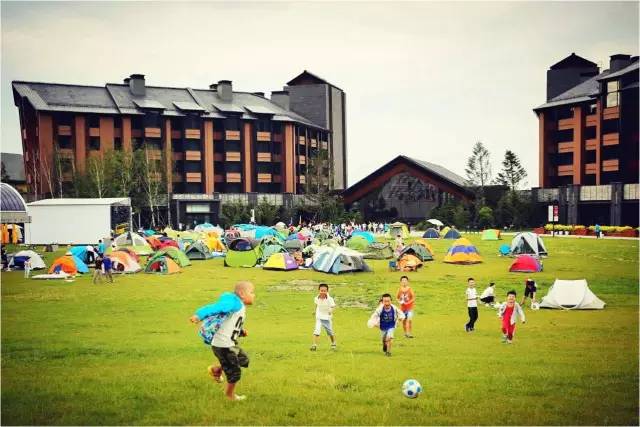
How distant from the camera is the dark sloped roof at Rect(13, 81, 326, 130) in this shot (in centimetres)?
7200

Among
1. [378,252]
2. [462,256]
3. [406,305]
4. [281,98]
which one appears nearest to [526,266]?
[462,256]

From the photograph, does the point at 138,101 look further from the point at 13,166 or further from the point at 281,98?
the point at 13,166

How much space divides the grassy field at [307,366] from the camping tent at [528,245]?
16099mm

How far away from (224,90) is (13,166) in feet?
173

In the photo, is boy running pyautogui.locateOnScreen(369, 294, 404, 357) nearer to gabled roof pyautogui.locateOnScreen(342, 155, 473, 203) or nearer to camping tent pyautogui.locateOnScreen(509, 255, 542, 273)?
camping tent pyautogui.locateOnScreen(509, 255, 542, 273)

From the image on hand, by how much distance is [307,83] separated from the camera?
306 feet

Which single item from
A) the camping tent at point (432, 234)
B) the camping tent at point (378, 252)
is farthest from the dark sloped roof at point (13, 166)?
the camping tent at point (378, 252)

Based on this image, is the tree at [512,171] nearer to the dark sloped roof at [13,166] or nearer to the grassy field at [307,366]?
the grassy field at [307,366]

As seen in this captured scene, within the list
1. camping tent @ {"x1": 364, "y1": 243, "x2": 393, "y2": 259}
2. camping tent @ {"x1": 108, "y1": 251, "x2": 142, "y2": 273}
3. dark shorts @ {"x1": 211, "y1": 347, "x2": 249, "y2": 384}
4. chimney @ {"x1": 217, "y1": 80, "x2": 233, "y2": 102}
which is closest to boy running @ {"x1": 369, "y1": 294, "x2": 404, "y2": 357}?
dark shorts @ {"x1": 211, "y1": 347, "x2": 249, "y2": 384}

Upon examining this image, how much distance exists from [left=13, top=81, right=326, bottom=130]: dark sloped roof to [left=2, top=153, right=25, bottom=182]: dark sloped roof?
37.1 m

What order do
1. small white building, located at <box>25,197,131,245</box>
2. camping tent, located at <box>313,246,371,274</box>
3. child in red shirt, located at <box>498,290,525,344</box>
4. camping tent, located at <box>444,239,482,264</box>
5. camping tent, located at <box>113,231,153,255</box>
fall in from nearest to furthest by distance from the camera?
child in red shirt, located at <box>498,290,525,344</box> < camping tent, located at <box>313,246,371,274</box> < camping tent, located at <box>444,239,482,264</box> < camping tent, located at <box>113,231,153,255</box> < small white building, located at <box>25,197,131,245</box>

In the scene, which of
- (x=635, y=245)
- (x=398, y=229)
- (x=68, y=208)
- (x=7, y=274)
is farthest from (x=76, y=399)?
(x=398, y=229)

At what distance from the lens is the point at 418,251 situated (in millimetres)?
35719

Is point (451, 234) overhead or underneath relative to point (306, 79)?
underneath
